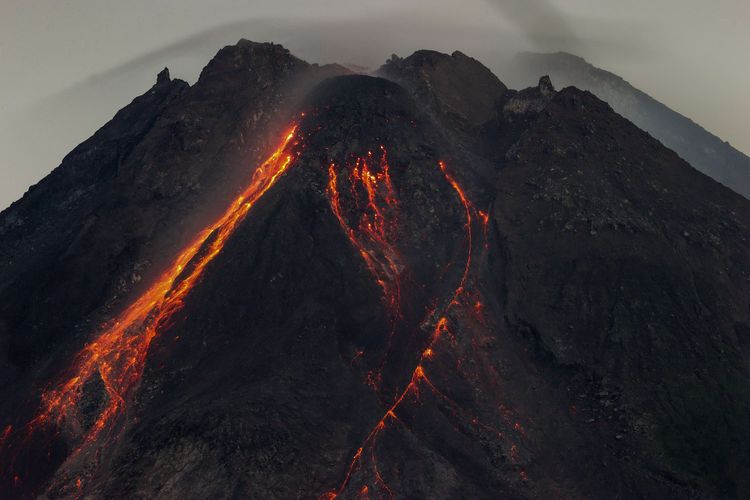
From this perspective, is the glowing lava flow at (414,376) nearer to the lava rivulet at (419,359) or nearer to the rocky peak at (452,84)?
the lava rivulet at (419,359)

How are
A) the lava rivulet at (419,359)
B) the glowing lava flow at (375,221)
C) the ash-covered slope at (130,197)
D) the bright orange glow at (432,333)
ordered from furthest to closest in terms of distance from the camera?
the glowing lava flow at (375,221), the ash-covered slope at (130,197), the bright orange glow at (432,333), the lava rivulet at (419,359)

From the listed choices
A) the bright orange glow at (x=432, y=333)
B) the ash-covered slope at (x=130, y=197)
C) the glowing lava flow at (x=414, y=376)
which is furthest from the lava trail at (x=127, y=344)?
the glowing lava flow at (x=414, y=376)

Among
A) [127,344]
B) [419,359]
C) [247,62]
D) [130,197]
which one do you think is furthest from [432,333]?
[247,62]

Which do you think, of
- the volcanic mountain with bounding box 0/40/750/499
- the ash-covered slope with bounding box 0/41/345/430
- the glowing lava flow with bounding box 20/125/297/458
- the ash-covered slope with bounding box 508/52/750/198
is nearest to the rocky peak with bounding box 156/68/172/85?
the ash-covered slope with bounding box 0/41/345/430

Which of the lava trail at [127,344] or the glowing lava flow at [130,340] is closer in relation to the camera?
the lava trail at [127,344]

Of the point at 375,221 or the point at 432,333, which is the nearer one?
the point at 432,333

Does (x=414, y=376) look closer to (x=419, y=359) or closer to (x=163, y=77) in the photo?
(x=419, y=359)
